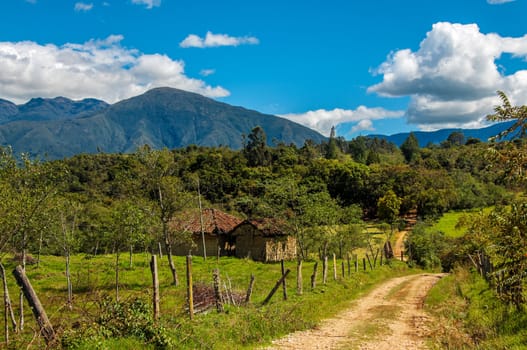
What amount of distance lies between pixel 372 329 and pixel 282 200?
1909 cm

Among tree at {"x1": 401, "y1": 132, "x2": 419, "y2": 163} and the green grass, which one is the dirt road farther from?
tree at {"x1": 401, "y1": 132, "x2": 419, "y2": 163}

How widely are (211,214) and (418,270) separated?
28.0 metres

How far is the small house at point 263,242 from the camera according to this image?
162ft

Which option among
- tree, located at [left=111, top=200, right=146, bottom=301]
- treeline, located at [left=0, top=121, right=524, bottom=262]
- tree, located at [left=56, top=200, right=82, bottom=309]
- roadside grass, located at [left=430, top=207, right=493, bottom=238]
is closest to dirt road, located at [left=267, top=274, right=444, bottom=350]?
treeline, located at [left=0, top=121, right=524, bottom=262]

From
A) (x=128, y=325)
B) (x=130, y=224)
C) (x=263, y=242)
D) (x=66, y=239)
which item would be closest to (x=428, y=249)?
(x=263, y=242)

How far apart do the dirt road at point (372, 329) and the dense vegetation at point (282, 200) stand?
11.5 ft

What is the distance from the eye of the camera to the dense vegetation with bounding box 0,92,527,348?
29.4 feet

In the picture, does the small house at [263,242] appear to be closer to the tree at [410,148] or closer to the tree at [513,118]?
the tree at [513,118]

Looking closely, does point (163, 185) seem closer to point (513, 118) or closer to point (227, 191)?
point (513, 118)

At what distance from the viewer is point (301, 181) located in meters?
93.9

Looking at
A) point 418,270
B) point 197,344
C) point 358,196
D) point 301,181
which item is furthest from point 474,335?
point 358,196

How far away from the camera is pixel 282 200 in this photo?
111ft

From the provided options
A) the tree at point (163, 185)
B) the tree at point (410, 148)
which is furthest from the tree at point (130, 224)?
the tree at point (410, 148)

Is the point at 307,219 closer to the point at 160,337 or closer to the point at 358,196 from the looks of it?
the point at 160,337
